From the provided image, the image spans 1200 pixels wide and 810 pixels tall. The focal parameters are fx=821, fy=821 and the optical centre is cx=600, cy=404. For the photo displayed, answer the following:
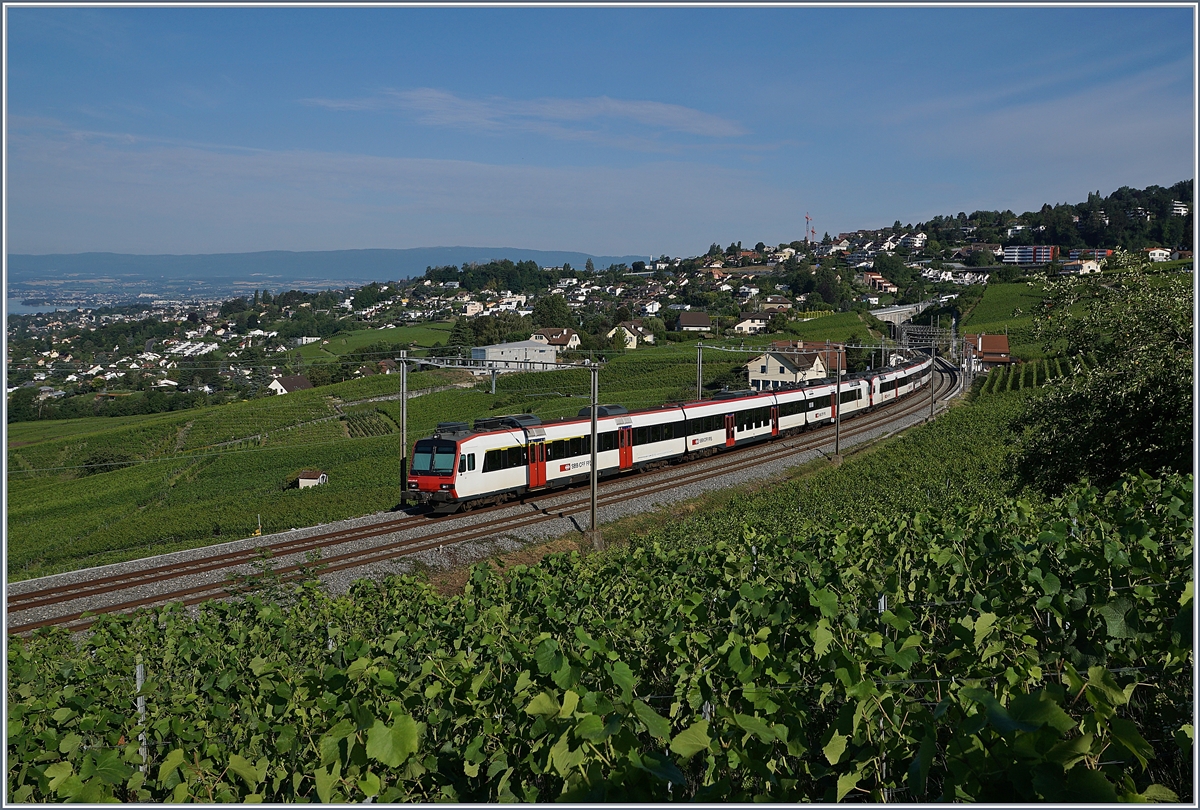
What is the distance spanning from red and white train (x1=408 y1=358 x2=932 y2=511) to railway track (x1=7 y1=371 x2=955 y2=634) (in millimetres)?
657

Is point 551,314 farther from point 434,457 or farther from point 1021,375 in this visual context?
point 434,457

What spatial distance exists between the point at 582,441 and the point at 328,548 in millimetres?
9365

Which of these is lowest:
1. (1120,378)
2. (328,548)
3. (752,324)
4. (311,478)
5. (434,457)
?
(311,478)

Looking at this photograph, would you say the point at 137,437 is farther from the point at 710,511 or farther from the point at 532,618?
the point at 532,618

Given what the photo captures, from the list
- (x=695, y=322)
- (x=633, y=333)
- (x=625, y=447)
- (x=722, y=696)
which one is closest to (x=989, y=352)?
(x=633, y=333)

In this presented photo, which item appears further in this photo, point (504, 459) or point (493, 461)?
point (504, 459)

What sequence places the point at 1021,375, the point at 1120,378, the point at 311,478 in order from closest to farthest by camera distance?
1. the point at 1120,378
2. the point at 311,478
3. the point at 1021,375

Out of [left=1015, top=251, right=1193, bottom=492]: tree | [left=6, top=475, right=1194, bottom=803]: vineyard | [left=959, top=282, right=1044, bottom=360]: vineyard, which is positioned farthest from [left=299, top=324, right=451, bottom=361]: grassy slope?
[left=6, top=475, right=1194, bottom=803]: vineyard

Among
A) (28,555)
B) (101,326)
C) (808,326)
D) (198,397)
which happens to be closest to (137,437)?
(198,397)

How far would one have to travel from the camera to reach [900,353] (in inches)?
3364

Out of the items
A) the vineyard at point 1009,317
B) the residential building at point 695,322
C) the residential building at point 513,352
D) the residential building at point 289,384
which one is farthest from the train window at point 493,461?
the residential building at point 695,322

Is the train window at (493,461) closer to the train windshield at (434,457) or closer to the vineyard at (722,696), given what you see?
the train windshield at (434,457)

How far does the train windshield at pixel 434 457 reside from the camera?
76.0 feet

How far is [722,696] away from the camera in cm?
501
